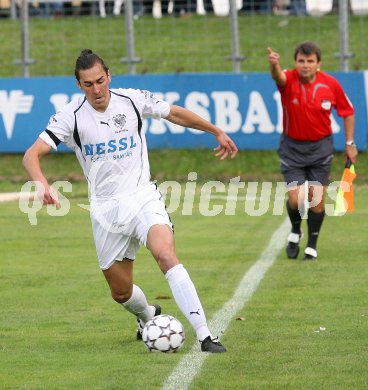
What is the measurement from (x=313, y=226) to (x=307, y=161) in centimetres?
73

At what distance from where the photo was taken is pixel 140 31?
2423cm

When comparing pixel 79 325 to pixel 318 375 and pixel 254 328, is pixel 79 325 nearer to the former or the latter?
pixel 254 328

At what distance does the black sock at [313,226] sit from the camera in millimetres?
13320

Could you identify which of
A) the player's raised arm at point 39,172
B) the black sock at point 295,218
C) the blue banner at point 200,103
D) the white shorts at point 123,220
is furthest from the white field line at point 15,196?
the player's raised arm at point 39,172

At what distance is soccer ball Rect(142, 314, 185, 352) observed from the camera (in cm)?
826

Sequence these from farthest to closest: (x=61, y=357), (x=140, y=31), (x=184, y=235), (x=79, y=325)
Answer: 1. (x=140, y=31)
2. (x=184, y=235)
3. (x=79, y=325)
4. (x=61, y=357)

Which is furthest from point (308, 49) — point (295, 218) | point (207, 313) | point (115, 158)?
point (115, 158)

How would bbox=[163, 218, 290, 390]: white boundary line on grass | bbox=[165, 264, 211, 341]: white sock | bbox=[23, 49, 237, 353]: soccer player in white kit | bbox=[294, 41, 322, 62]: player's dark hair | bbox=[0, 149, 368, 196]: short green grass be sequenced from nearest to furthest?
bbox=[163, 218, 290, 390]: white boundary line on grass, bbox=[165, 264, 211, 341]: white sock, bbox=[23, 49, 237, 353]: soccer player in white kit, bbox=[294, 41, 322, 62]: player's dark hair, bbox=[0, 149, 368, 196]: short green grass

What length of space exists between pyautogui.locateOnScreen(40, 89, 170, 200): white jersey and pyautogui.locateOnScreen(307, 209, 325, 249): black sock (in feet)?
15.6

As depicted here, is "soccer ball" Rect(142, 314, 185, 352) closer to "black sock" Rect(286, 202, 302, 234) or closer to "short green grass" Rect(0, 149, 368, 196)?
"black sock" Rect(286, 202, 302, 234)

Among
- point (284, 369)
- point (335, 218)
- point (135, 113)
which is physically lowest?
point (335, 218)

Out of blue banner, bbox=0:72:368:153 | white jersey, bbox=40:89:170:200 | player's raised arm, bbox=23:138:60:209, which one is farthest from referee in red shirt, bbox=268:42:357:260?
blue banner, bbox=0:72:368:153

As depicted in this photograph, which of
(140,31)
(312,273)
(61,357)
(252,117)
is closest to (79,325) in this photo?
(61,357)

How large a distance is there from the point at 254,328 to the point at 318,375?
178cm
